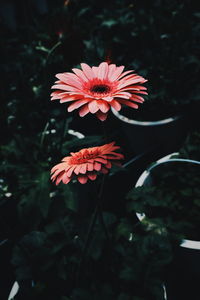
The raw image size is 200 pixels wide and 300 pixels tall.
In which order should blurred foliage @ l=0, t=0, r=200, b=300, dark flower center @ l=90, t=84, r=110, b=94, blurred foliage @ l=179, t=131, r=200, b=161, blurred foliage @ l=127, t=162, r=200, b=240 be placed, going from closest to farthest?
dark flower center @ l=90, t=84, r=110, b=94 → blurred foliage @ l=0, t=0, r=200, b=300 → blurred foliage @ l=127, t=162, r=200, b=240 → blurred foliage @ l=179, t=131, r=200, b=161

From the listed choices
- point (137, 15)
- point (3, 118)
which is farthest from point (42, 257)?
point (137, 15)

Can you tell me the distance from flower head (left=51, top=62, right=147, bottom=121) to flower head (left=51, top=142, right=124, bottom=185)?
0.09 meters

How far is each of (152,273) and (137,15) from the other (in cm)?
165

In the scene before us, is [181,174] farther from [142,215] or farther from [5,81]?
[5,81]

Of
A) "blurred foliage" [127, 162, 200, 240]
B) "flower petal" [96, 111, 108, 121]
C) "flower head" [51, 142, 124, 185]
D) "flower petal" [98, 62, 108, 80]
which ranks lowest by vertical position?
"blurred foliage" [127, 162, 200, 240]

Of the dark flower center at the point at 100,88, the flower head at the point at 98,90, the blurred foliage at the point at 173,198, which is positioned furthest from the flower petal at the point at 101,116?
the blurred foliage at the point at 173,198

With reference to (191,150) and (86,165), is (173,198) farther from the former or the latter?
(86,165)

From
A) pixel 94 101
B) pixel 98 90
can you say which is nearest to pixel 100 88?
pixel 98 90

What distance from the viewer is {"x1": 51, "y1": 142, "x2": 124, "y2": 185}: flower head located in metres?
0.61

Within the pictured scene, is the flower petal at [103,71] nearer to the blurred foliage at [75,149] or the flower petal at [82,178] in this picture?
the blurred foliage at [75,149]

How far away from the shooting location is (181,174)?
129 cm

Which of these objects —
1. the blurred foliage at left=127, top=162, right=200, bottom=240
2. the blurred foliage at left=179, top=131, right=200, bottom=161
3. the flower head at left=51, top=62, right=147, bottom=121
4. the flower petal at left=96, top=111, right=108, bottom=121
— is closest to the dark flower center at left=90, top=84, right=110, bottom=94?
the flower head at left=51, top=62, right=147, bottom=121

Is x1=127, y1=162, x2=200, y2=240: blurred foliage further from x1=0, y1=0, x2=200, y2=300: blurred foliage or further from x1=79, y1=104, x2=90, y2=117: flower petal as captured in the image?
x1=79, y1=104, x2=90, y2=117: flower petal

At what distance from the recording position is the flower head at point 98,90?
62 cm
